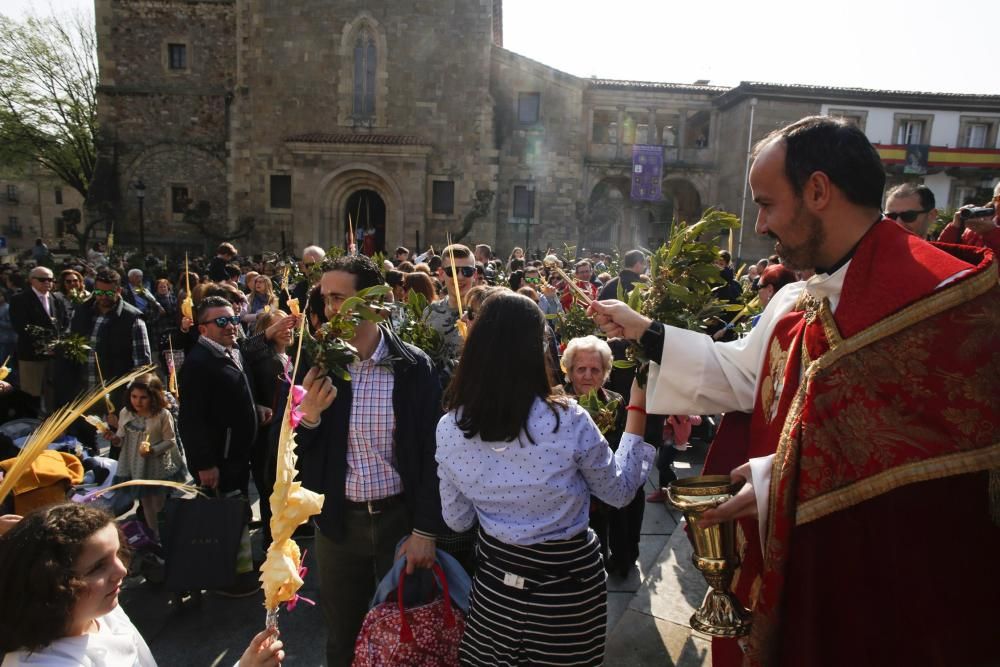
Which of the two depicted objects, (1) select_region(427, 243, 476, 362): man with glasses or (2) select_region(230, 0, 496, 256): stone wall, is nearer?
(1) select_region(427, 243, 476, 362): man with glasses

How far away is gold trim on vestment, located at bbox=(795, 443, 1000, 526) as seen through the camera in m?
1.43

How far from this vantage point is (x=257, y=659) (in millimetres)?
1644

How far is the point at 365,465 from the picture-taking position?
282cm

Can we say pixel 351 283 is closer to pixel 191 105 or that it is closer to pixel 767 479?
pixel 767 479

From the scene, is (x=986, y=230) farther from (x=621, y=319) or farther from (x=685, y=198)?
(x=685, y=198)

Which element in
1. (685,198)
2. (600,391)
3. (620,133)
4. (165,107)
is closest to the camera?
(600,391)

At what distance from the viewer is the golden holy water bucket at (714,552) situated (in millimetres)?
1726

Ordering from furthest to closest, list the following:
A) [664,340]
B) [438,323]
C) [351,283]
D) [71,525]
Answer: [438,323], [351,283], [664,340], [71,525]

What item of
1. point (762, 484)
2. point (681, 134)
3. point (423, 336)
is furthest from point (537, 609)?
point (681, 134)

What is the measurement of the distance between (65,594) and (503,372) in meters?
1.43

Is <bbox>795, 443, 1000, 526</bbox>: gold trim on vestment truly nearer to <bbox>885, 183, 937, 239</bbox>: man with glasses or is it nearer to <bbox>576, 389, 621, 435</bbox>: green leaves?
<bbox>576, 389, 621, 435</bbox>: green leaves

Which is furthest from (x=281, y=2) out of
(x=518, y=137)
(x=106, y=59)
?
(x=518, y=137)

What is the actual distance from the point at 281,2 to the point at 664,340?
24.5 metres

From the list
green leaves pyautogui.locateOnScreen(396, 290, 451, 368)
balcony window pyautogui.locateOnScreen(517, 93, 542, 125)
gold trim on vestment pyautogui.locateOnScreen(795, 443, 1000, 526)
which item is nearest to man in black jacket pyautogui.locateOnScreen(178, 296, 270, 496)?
green leaves pyautogui.locateOnScreen(396, 290, 451, 368)
